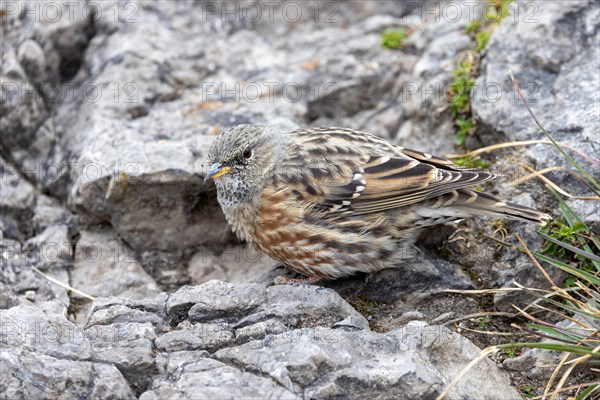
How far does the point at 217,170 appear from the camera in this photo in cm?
579

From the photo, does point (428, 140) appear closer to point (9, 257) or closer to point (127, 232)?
point (127, 232)

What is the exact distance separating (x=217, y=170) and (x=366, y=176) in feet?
3.73

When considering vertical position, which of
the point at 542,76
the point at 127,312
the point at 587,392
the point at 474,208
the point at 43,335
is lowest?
the point at 587,392

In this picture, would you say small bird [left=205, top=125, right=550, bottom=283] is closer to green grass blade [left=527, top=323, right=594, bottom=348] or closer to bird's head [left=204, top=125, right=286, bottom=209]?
bird's head [left=204, top=125, right=286, bottom=209]

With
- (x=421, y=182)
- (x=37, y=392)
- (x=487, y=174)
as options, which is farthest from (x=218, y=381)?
(x=487, y=174)

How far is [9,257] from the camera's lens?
5.97 metres

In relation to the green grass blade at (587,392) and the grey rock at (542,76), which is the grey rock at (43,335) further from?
the grey rock at (542,76)

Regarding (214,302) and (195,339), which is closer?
(195,339)

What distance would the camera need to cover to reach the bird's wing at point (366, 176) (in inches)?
215

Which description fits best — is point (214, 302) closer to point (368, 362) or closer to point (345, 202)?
point (368, 362)

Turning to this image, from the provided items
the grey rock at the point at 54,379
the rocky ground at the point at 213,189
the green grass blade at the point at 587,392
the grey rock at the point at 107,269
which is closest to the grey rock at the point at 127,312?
the rocky ground at the point at 213,189

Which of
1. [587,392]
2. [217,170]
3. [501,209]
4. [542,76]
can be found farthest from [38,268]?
[542,76]

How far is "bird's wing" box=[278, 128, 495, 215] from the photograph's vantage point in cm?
547

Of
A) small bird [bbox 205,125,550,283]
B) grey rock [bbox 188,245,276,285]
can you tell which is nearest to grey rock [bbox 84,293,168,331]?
small bird [bbox 205,125,550,283]
